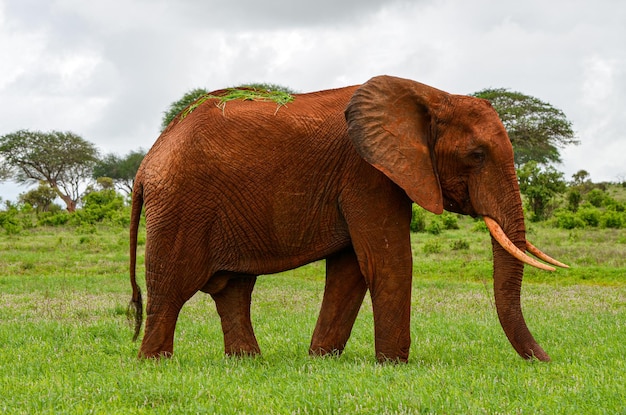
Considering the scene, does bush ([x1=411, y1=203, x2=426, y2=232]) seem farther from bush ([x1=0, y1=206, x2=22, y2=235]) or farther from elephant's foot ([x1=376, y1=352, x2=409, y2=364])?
elephant's foot ([x1=376, y1=352, x2=409, y2=364])

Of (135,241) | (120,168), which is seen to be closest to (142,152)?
(120,168)

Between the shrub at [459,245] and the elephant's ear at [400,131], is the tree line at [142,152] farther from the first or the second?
the elephant's ear at [400,131]

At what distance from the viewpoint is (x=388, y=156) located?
711 cm

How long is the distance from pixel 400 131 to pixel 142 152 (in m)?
60.7

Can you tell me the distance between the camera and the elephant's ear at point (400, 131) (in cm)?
710

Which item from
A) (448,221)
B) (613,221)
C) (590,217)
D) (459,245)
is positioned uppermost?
(590,217)

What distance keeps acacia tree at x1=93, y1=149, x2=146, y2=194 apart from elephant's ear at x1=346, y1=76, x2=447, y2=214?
5689cm

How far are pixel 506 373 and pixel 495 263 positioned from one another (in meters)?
1.17

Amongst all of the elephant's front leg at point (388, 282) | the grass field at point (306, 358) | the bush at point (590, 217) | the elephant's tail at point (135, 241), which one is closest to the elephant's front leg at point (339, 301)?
the grass field at point (306, 358)

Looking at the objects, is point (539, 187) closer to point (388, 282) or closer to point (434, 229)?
point (434, 229)

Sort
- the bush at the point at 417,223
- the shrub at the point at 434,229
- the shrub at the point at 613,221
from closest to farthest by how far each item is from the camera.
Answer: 1. the shrub at the point at 434,229
2. the shrub at the point at 613,221
3. the bush at the point at 417,223

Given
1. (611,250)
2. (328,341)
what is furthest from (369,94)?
(611,250)

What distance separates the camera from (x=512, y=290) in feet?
24.1

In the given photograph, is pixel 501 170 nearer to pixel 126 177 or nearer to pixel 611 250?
pixel 611 250
